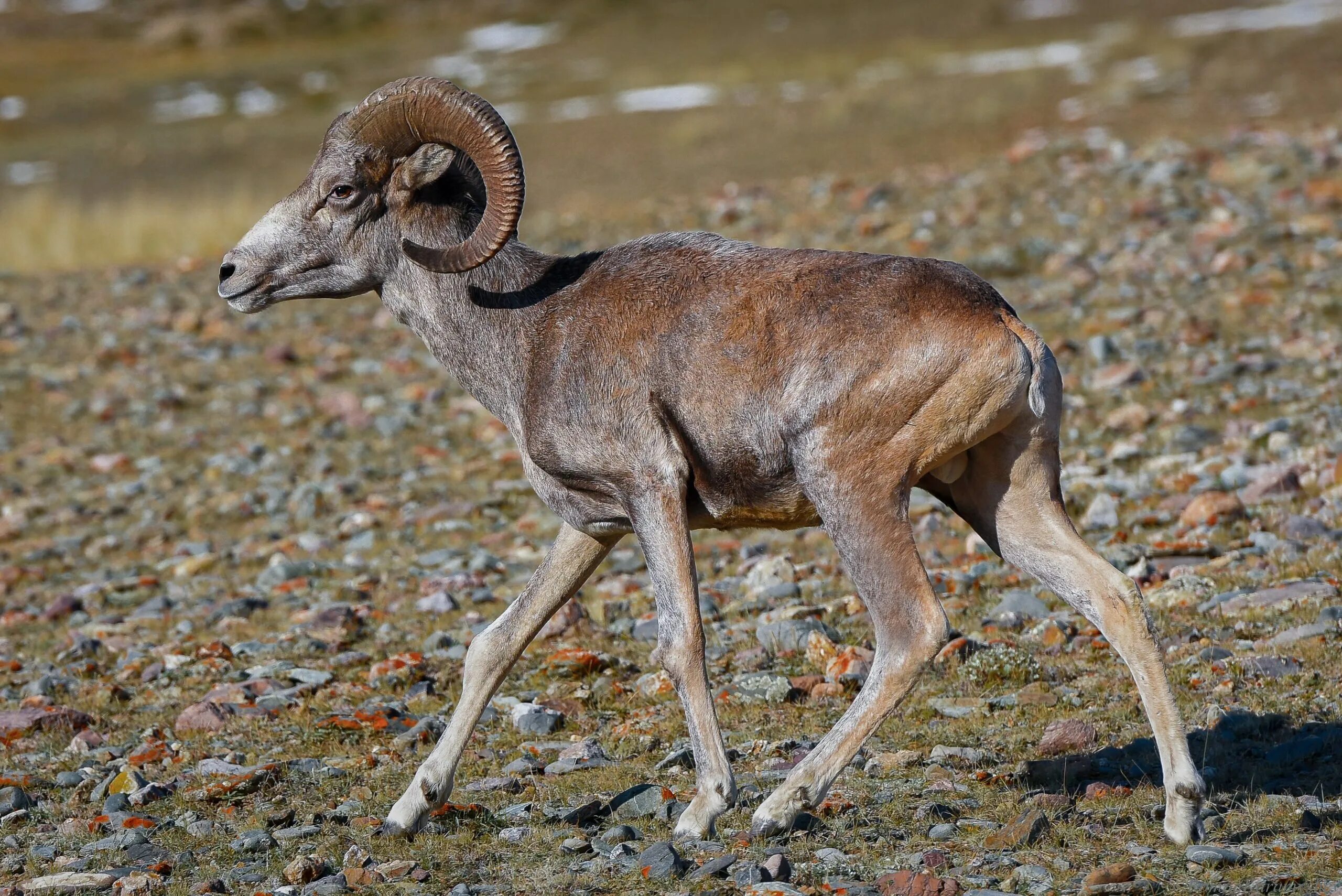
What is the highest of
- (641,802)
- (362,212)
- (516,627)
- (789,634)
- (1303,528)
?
(362,212)

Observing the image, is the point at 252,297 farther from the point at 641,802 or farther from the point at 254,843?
the point at 641,802

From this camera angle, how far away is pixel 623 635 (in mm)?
9711

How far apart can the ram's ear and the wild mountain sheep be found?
11mm

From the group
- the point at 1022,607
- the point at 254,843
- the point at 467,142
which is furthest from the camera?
the point at 1022,607

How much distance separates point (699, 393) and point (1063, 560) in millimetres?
1762

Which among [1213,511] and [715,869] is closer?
[715,869]

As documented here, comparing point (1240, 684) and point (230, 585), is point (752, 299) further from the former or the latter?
point (230, 585)

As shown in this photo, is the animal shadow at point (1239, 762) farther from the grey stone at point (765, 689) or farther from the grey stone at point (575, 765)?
the grey stone at point (575, 765)

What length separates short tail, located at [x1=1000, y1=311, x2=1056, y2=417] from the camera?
647cm

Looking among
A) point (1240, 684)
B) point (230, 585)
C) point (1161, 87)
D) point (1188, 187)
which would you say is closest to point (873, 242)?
point (1188, 187)

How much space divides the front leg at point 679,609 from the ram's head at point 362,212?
1615 millimetres

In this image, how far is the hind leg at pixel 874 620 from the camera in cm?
636

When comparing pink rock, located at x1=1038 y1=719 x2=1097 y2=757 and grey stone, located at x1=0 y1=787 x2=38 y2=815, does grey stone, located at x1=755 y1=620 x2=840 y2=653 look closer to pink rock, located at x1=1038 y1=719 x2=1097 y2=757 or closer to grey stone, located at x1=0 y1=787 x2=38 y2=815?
pink rock, located at x1=1038 y1=719 x2=1097 y2=757

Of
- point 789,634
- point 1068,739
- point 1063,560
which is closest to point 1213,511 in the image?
point 789,634
